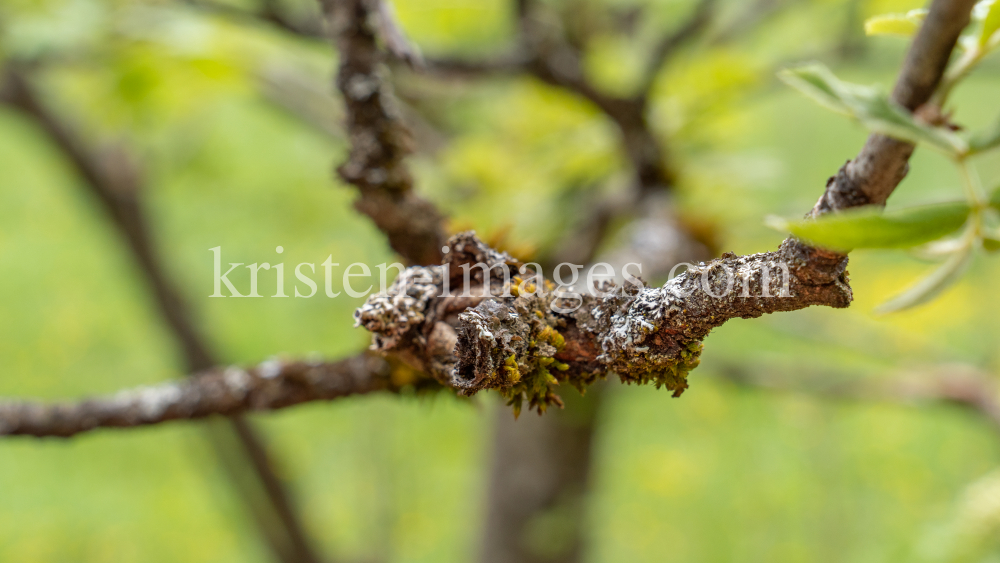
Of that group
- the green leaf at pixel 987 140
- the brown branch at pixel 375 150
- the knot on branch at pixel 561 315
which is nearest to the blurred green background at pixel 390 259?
the brown branch at pixel 375 150

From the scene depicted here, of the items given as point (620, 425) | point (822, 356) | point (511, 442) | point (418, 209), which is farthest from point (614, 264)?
point (822, 356)

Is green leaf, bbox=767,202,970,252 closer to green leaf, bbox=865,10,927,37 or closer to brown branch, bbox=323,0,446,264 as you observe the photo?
green leaf, bbox=865,10,927,37

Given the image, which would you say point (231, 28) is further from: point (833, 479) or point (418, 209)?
point (833, 479)

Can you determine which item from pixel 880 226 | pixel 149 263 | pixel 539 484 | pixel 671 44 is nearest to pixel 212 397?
pixel 880 226

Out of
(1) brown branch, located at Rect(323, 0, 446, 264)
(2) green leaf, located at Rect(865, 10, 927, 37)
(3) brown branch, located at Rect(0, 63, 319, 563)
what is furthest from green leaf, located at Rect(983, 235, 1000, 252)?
(3) brown branch, located at Rect(0, 63, 319, 563)

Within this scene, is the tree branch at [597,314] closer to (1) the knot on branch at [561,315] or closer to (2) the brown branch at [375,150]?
(1) the knot on branch at [561,315]

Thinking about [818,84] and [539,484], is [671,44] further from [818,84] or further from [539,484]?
[539,484]

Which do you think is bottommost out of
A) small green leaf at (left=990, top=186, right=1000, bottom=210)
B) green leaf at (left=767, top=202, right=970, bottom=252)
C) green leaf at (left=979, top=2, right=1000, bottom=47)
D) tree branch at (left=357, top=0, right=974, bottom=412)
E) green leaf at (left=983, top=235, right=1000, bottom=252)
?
tree branch at (left=357, top=0, right=974, bottom=412)
